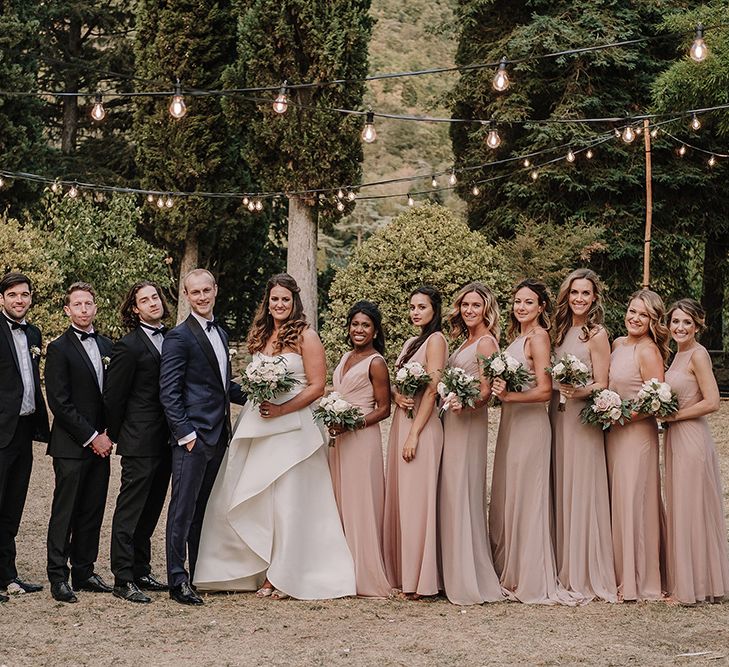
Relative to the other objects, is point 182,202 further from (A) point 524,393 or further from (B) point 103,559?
(A) point 524,393

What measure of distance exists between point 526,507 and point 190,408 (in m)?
2.21

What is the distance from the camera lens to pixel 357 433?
6.64 m

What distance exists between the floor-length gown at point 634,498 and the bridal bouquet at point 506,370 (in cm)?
67

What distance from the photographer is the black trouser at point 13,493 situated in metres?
6.38

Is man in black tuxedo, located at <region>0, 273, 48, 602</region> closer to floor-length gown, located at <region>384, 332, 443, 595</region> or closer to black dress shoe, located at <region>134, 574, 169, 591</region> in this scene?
black dress shoe, located at <region>134, 574, 169, 591</region>

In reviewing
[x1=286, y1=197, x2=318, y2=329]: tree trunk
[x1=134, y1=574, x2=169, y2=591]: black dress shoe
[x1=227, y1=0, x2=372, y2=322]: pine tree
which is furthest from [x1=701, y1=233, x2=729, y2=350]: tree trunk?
[x1=134, y1=574, x2=169, y2=591]: black dress shoe

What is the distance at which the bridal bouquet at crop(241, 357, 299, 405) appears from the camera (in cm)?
622

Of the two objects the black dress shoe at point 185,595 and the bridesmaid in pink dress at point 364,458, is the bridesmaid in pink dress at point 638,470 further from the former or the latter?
the black dress shoe at point 185,595

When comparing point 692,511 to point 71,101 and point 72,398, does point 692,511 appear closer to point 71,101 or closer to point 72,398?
point 72,398

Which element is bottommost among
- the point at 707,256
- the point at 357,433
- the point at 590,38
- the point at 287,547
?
the point at 287,547

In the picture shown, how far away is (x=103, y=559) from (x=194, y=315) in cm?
279

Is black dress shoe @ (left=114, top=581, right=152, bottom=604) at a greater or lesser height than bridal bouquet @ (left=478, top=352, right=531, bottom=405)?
lesser

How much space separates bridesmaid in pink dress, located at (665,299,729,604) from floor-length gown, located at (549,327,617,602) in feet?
1.34

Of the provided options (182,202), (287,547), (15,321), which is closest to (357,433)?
(287,547)
